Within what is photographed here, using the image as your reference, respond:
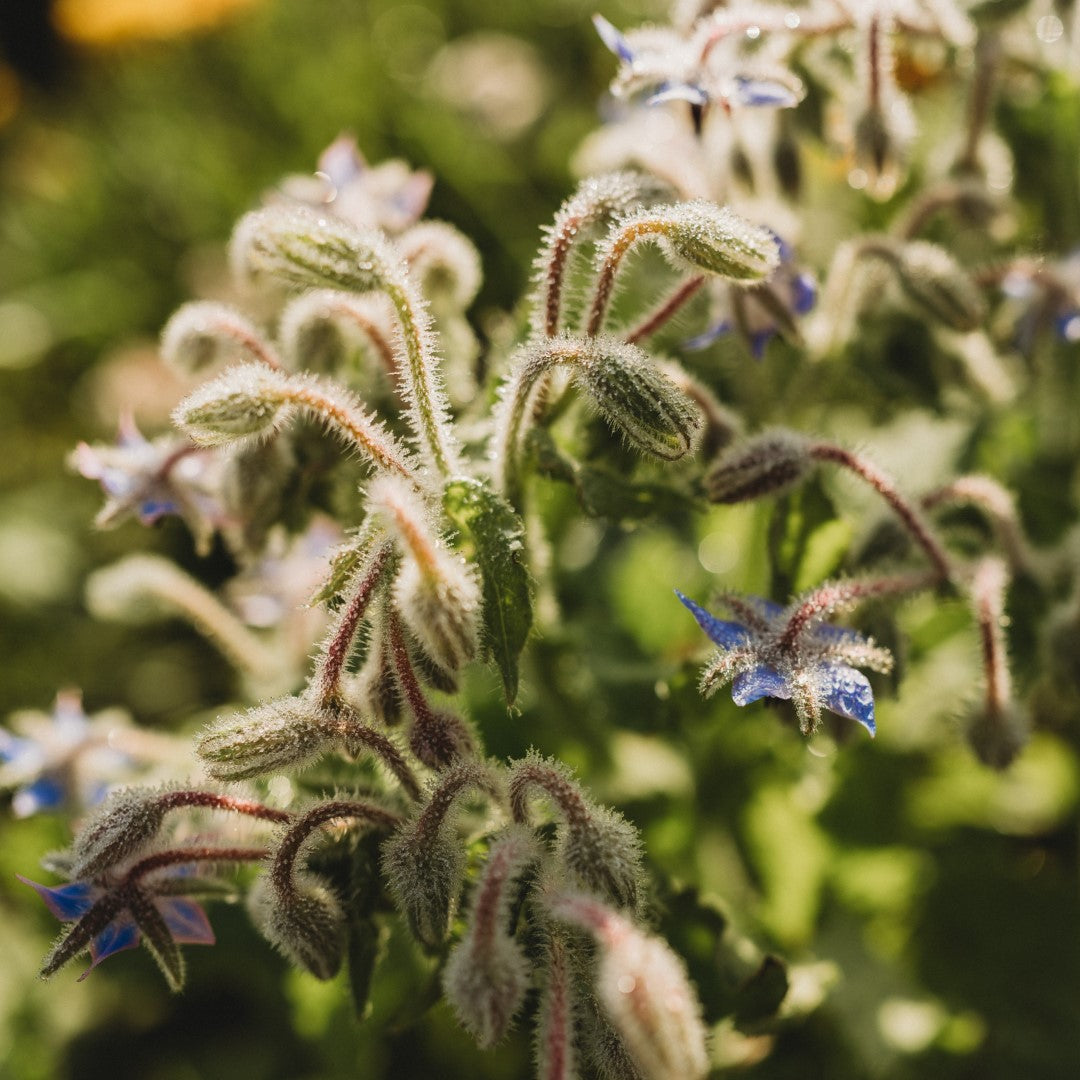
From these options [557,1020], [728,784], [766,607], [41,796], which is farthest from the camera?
[728,784]

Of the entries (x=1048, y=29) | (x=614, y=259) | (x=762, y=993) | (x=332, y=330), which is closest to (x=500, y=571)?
(x=614, y=259)

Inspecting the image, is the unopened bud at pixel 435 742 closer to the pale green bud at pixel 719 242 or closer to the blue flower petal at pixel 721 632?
the blue flower petal at pixel 721 632

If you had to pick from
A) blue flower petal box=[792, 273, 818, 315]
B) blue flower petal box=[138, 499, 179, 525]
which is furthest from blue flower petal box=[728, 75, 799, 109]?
blue flower petal box=[138, 499, 179, 525]

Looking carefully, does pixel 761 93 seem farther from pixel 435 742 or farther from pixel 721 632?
pixel 435 742

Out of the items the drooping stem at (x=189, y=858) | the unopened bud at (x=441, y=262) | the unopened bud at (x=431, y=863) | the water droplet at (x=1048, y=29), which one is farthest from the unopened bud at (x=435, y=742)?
the water droplet at (x=1048, y=29)

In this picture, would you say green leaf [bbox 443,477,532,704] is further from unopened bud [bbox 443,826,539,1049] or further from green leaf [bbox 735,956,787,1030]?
green leaf [bbox 735,956,787,1030]

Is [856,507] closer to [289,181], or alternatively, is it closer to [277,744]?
[289,181]
